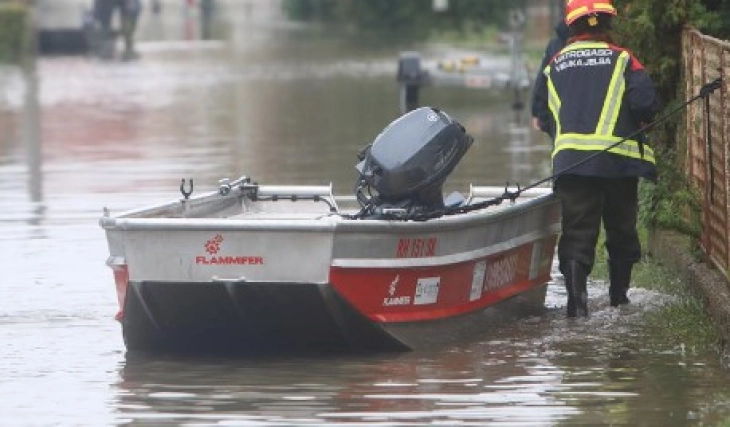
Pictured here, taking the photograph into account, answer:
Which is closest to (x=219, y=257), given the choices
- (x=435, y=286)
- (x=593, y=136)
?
(x=435, y=286)

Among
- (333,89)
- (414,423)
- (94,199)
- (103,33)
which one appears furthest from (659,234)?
(103,33)

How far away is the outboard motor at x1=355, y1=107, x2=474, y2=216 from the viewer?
33.8 ft

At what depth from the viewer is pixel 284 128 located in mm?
26328

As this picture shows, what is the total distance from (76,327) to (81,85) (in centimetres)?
2582

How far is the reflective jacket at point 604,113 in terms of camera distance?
1070cm

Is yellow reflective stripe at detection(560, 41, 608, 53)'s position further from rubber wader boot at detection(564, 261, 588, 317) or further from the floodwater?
the floodwater

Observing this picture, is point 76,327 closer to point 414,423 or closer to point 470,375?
point 470,375

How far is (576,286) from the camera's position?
36.0 feet

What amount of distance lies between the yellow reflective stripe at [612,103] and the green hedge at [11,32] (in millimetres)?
36482

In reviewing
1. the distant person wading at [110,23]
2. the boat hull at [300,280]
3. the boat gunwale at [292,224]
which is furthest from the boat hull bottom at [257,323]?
the distant person wading at [110,23]

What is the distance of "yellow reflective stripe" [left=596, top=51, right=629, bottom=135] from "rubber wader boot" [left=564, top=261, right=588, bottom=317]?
73 centimetres

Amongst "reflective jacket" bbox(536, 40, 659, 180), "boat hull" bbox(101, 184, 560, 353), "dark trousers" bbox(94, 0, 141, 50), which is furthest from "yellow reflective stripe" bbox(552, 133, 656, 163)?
"dark trousers" bbox(94, 0, 141, 50)

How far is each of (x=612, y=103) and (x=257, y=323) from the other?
218 centimetres

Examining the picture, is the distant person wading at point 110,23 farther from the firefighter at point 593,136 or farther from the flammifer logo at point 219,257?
the flammifer logo at point 219,257
